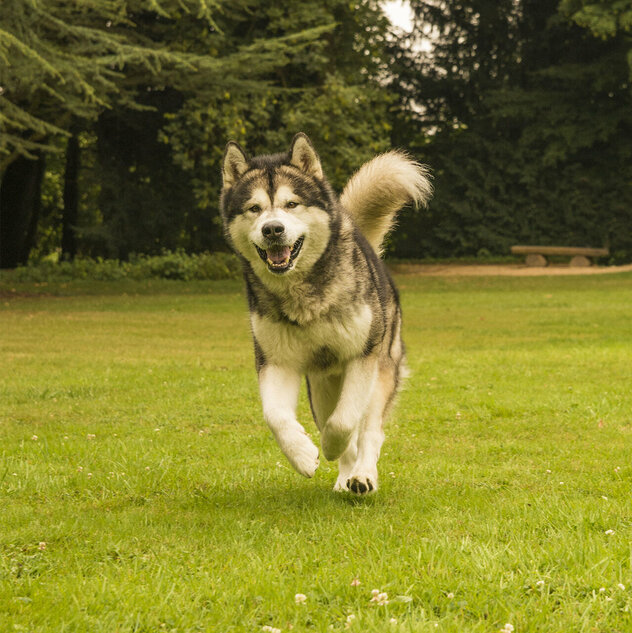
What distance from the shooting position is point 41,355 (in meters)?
12.3

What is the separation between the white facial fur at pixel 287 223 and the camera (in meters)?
4.96

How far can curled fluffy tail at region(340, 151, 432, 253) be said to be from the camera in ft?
20.5

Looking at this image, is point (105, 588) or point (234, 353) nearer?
point (105, 588)

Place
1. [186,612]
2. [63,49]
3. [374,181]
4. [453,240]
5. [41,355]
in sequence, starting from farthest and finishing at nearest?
[453,240]
[63,49]
[41,355]
[374,181]
[186,612]

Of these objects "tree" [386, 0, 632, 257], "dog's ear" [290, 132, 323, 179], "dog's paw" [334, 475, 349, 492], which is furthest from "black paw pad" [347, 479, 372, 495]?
"tree" [386, 0, 632, 257]

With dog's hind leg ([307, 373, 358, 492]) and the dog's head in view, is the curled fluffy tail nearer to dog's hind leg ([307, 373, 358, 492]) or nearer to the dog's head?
the dog's head

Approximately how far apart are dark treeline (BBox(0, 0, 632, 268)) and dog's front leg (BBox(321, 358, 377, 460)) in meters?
13.3

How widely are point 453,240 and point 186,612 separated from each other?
34.1 meters

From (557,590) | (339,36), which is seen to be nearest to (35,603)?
(557,590)

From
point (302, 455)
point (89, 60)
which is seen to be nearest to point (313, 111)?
point (89, 60)

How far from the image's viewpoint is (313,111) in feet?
85.1

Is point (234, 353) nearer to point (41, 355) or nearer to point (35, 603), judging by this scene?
point (41, 355)

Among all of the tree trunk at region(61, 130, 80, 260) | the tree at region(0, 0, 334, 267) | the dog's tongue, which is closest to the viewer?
the dog's tongue

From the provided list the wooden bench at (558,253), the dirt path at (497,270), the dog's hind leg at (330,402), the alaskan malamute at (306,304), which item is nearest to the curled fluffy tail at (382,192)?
the alaskan malamute at (306,304)
